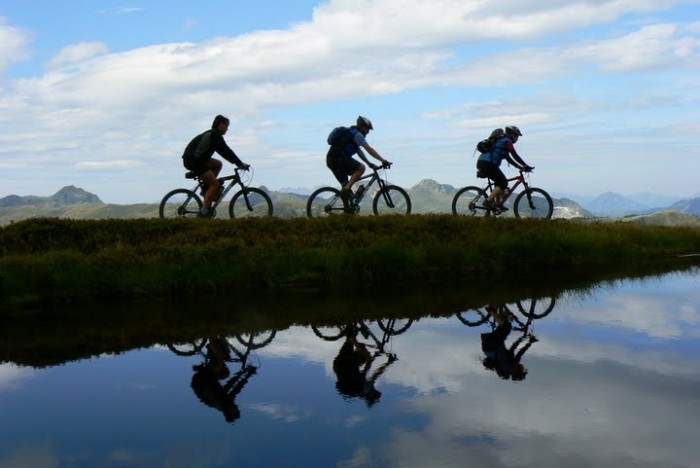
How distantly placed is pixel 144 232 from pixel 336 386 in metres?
10.9

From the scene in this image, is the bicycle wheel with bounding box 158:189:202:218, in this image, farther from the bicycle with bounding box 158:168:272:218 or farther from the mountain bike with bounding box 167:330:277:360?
the mountain bike with bounding box 167:330:277:360

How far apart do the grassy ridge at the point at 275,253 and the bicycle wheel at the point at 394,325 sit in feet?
12.8

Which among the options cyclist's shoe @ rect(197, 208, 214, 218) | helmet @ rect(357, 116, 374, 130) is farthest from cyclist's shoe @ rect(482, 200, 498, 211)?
cyclist's shoe @ rect(197, 208, 214, 218)

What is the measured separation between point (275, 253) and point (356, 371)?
7634mm

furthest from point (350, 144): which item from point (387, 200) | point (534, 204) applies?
point (534, 204)

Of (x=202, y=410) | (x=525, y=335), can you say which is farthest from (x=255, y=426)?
(x=525, y=335)

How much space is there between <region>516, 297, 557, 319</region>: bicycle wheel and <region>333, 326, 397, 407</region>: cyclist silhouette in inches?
131

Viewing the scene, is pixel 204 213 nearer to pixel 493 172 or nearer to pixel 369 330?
pixel 493 172

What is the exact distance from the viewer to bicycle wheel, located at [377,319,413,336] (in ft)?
33.1

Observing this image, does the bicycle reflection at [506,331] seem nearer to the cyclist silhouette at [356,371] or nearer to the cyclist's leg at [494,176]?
the cyclist silhouette at [356,371]

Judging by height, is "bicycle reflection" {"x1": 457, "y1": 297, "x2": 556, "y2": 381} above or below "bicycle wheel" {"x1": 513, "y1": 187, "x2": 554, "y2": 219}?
below

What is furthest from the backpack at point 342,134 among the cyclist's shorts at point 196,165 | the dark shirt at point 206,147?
the cyclist's shorts at point 196,165

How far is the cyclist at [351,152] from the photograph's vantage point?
20.0 metres

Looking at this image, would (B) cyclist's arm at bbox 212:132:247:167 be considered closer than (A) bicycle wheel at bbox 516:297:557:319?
No
